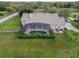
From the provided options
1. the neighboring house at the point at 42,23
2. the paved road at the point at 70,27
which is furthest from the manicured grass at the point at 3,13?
the paved road at the point at 70,27

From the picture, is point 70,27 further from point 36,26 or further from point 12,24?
point 12,24

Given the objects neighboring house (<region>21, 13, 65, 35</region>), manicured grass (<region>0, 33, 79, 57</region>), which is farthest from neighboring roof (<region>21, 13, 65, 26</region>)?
manicured grass (<region>0, 33, 79, 57</region>)

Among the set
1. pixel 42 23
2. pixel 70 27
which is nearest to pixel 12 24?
pixel 42 23

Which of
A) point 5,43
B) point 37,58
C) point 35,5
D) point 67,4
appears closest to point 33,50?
point 37,58

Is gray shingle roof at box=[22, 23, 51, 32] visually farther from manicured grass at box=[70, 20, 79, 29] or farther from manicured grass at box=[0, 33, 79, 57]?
manicured grass at box=[70, 20, 79, 29]

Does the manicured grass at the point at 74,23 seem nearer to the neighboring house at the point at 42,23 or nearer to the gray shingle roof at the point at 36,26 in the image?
the neighboring house at the point at 42,23

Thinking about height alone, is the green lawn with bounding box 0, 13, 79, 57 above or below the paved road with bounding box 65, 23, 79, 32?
below
